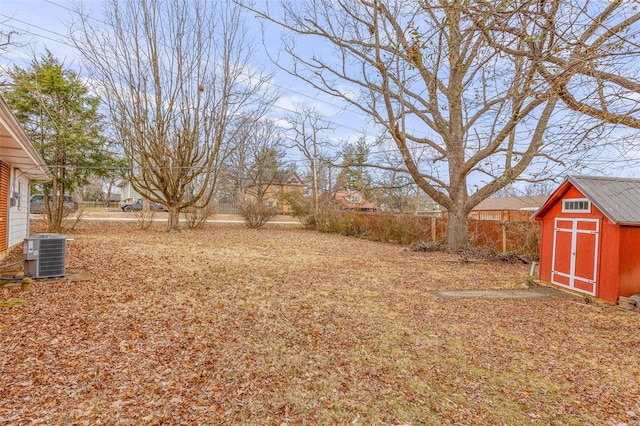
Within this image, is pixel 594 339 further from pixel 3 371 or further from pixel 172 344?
pixel 3 371

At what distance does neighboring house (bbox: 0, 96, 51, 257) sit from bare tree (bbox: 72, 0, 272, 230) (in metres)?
4.33

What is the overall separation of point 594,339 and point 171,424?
533 centimetres

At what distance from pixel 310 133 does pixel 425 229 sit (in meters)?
12.3

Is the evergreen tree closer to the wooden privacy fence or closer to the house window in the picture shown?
the wooden privacy fence

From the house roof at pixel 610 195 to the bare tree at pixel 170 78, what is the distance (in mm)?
12079

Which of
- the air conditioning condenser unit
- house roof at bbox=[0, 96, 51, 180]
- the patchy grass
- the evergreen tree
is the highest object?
the evergreen tree

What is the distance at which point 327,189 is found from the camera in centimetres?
2322

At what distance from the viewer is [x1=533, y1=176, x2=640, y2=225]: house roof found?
646cm

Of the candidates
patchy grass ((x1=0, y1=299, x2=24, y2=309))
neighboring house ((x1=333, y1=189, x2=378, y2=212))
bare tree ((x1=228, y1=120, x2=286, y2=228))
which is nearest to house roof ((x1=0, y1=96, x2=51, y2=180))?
patchy grass ((x1=0, y1=299, x2=24, y2=309))

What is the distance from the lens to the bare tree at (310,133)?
22.9 metres

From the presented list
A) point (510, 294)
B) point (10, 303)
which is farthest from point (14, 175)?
point (510, 294)

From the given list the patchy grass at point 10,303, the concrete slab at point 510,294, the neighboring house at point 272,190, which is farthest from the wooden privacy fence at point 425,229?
→ the patchy grass at point 10,303

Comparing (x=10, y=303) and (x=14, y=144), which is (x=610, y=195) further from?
(x=14, y=144)

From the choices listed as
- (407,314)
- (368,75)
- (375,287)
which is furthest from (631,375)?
(368,75)
